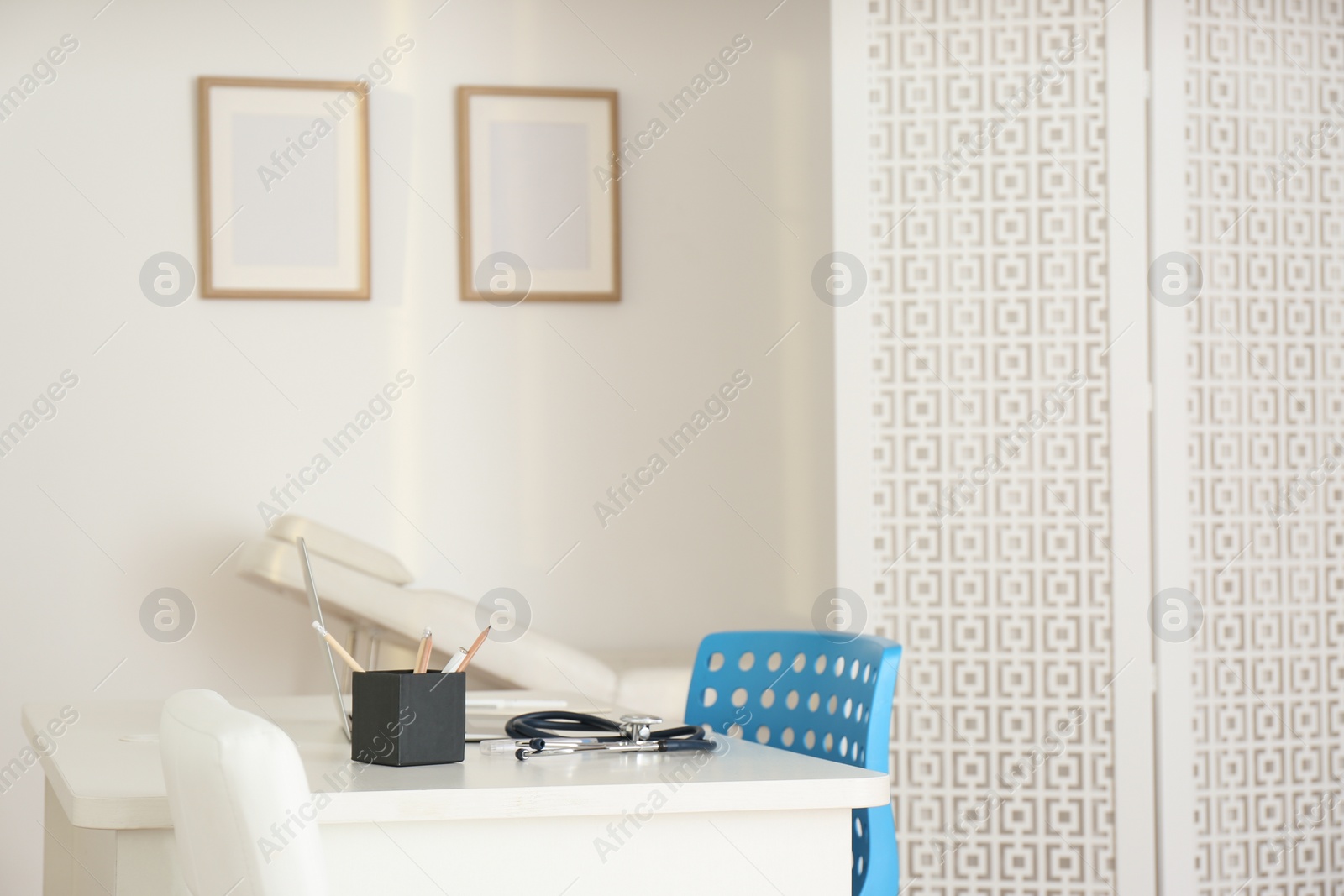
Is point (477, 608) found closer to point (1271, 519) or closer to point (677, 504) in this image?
point (677, 504)

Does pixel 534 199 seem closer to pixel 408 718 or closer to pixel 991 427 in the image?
pixel 991 427

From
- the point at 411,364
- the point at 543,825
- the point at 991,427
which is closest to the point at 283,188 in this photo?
the point at 411,364

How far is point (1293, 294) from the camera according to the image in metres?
2.98

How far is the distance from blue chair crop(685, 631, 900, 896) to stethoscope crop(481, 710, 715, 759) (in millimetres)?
308

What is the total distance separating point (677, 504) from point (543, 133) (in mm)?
1230

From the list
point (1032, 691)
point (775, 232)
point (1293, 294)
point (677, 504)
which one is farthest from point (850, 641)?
point (775, 232)

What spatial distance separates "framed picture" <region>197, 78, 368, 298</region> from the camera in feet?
12.3

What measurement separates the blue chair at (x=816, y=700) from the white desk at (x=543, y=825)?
373 millimetres

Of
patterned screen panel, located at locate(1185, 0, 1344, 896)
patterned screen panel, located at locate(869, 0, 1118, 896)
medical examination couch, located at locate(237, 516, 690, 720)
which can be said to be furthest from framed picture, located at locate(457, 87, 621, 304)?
patterned screen panel, located at locate(1185, 0, 1344, 896)

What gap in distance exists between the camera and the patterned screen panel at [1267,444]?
2.90 meters

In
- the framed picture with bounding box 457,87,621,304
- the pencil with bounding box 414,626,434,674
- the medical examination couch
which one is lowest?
the medical examination couch

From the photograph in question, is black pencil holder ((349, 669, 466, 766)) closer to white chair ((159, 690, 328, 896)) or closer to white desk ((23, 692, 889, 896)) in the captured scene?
white desk ((23, 692, 889, 896))

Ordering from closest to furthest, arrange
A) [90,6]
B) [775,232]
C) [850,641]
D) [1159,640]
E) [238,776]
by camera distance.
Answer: [238,776]
[850,641]
[1159,640]
[90,6]
[775,232]

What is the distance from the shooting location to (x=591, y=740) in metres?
1.42
